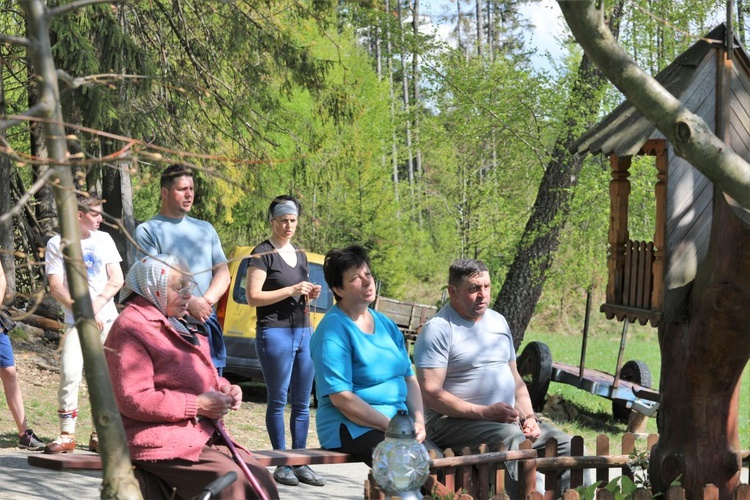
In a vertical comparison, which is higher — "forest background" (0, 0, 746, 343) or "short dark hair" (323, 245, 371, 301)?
"forest background" (0, 0, 746, 343)

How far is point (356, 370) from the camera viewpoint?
505cm

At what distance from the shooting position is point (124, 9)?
38.0 feet

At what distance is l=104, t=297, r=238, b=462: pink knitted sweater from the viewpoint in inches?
156

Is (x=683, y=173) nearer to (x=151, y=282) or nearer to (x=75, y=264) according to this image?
(x=151, y=282)

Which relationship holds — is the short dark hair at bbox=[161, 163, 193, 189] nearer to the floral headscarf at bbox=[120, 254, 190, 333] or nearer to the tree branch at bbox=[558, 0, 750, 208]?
the floral headscarf at bbox=[120, 254, 190, 333]

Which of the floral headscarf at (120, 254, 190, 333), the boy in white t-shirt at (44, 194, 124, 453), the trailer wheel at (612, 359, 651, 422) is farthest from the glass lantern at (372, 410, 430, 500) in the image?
the trailer wheel at (612, 359, 651, 422)

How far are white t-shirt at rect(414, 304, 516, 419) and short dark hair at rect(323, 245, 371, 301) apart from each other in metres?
0.54

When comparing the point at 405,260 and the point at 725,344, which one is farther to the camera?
the point at 405,260

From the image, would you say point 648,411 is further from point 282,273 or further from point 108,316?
point 108,316

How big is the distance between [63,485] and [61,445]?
1.29ft

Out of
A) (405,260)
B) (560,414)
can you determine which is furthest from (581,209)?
(405,260)

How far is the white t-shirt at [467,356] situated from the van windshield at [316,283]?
17.7 ft

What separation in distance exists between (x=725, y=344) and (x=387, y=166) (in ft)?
73.0

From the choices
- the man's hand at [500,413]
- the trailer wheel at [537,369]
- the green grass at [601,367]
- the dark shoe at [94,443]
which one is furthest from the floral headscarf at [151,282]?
the trailer wheel at [537,369]
